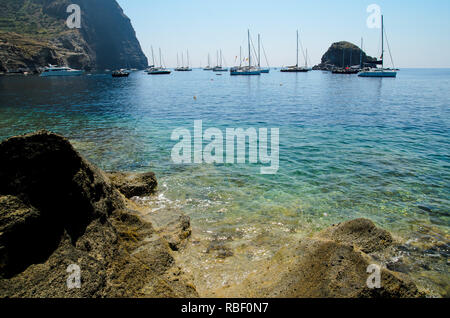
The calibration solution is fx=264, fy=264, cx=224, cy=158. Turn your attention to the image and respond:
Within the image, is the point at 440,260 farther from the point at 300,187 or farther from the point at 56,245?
the point at 56,245

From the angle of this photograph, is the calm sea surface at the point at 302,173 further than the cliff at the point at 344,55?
No

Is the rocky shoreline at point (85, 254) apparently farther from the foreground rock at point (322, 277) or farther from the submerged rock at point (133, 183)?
the submerged rock at point (133, 183)

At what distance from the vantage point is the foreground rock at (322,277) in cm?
393

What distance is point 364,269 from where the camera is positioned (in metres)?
4.19

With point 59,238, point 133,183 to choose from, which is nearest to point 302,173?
point 133,183

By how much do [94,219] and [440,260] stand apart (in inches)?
323

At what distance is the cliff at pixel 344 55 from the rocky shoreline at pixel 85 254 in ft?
658

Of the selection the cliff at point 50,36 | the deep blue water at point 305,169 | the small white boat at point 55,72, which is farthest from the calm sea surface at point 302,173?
the cliff at point 50,36

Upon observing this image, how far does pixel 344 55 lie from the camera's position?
17912 cm

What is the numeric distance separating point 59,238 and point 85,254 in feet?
1.54

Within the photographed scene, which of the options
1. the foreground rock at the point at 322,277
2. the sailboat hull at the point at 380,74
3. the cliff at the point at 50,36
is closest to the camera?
the foreground rock at the point at 322,277

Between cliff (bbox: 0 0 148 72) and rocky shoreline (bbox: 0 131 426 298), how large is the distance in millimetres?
139786
